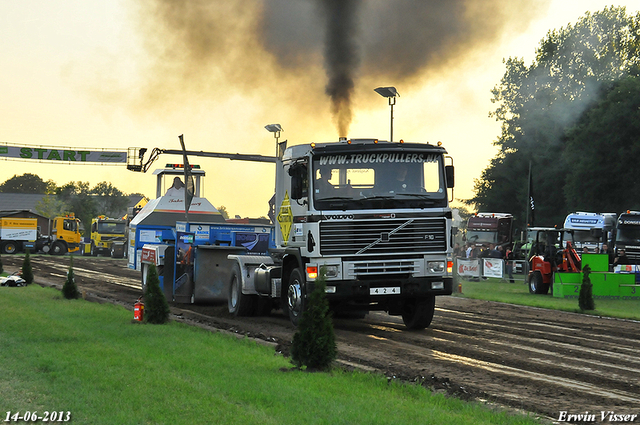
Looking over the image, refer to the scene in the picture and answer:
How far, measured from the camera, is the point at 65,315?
48.4ft

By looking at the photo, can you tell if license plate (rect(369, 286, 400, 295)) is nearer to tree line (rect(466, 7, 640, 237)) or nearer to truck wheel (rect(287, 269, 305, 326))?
truck wheel (rect(287, 269, 305, 326))

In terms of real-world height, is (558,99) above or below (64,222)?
above

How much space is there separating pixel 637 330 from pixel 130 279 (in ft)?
70.1

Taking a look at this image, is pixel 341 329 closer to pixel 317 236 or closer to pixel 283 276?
pixel 283 276

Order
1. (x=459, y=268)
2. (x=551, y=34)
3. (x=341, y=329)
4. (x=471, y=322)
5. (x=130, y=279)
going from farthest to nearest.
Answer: (x=551, y=34) → (x=459, y=268) → (x=130, y=279) → (x=471, y=322) → (x=341, y=329)

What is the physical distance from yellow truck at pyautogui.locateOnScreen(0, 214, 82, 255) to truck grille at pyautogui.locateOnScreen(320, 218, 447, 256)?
47810mm

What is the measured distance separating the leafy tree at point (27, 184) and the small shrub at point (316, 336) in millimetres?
178092

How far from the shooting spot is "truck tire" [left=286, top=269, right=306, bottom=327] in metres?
13.0

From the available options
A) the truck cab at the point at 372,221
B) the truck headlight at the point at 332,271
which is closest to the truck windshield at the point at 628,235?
the truck cab at the point at 372,221

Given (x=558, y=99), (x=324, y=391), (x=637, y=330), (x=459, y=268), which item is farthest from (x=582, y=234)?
(x=324, y=391)

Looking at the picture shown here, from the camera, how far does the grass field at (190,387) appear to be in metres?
6.58

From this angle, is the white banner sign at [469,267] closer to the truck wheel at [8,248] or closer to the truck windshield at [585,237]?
the truck windshield at [585,237]

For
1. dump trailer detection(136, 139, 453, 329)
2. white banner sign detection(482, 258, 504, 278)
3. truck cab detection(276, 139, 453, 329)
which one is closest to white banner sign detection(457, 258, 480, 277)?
white banner sign detection(482, 258, 504, 278)

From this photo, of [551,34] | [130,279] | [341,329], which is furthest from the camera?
[551,34]
